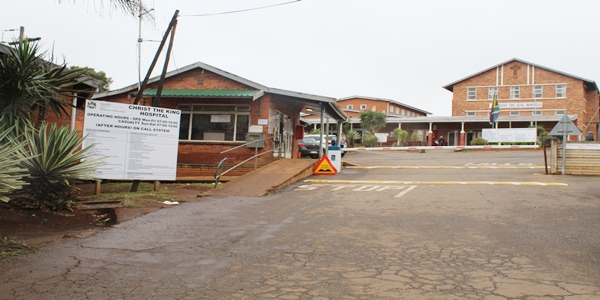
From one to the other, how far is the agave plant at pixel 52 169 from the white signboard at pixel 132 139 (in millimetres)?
1803

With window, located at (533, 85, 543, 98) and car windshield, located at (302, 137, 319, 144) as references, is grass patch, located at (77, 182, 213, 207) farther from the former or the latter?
window, located at (533, 85, 543, 98)

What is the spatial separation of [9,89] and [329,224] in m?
6.65

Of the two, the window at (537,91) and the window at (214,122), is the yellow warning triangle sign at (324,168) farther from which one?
the window at (537,91)

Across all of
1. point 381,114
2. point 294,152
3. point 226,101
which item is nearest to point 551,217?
point 226,101

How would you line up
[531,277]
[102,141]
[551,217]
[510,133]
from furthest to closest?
[510,133] → [102,141] → [551,217] → [531,277]

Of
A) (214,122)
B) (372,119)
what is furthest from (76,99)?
(372,119)

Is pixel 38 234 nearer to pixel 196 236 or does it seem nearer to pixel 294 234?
pixel 196 236

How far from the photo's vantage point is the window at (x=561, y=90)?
161 feet

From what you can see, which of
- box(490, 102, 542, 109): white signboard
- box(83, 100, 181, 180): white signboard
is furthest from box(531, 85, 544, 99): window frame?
box(83, 100, 181, 180): white signboard

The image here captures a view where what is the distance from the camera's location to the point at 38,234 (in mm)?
7152

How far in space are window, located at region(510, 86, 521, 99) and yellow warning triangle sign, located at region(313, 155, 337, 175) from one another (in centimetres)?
3977

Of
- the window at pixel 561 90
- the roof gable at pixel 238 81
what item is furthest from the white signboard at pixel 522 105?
the roof gable at pixel 238 81

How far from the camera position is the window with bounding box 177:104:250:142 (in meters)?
18.8

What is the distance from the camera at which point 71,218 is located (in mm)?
8508
